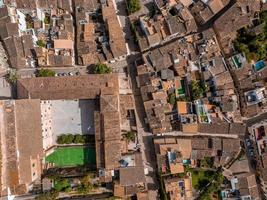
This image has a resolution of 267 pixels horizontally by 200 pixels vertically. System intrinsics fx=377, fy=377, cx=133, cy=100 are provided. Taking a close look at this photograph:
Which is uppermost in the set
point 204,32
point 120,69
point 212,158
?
point 204,32

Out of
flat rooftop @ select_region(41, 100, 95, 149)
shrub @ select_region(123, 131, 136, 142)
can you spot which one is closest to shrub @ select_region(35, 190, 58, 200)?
flat rooftop @ select_region(41, 100, 95, 149)

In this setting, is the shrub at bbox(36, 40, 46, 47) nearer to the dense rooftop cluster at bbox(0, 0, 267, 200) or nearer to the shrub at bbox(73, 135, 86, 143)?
the dense rooftop cluster at bbox(0, 0, 267, 200)

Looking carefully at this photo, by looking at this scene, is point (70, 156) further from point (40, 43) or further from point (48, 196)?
point (40, 43)

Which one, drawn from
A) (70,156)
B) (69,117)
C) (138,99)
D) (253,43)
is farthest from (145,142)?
(253,43)

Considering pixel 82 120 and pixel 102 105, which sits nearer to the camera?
pixel 102 105

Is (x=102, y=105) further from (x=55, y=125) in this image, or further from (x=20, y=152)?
(x=20, y=152)

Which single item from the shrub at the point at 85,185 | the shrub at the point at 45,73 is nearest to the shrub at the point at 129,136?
the shrub at the point at 85,185

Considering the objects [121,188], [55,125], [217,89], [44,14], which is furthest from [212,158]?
[44,14]
